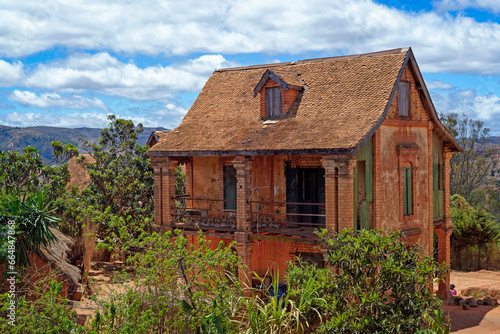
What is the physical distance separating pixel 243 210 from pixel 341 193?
12.0 feet

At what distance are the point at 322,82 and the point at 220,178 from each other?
211 inches

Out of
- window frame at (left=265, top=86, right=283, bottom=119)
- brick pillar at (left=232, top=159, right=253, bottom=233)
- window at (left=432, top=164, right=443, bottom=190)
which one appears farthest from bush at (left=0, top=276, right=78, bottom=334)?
window at (left=432, top=164, right=443, bottom=190)

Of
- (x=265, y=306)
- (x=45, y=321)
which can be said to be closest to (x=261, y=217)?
(x=265, y=306)

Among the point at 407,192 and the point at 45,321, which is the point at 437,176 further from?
the point at 45,321

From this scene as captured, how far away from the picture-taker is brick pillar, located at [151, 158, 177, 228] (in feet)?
68.0

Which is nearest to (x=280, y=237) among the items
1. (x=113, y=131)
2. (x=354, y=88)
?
(x=354, y=88)

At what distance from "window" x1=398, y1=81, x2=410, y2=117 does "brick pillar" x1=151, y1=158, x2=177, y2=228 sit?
27.9 ft

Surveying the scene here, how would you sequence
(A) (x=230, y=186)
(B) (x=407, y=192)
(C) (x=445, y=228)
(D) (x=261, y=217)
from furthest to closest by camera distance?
1. (C) (x=445, y=228)
2. (A) (x=230, y=186)
3. (D) (x=261, y=217)
4. (B) (x=407, y=192)

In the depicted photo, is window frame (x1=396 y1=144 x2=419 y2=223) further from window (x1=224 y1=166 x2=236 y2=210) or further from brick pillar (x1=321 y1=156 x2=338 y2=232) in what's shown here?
window (x1=224 y1=166 x2=236 y2=210)

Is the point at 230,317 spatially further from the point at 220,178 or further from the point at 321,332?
the point at 220,178

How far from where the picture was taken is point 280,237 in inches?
714

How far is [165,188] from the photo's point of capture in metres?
20.8

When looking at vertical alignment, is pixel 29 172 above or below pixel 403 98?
below

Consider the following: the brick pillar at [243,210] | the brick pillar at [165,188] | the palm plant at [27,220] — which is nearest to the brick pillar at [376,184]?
the brick pillar at [243,210]
